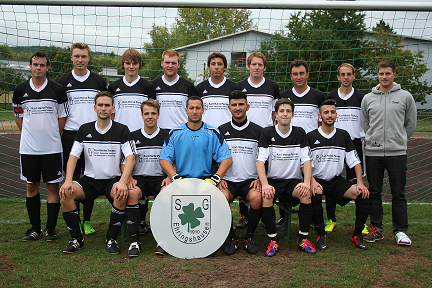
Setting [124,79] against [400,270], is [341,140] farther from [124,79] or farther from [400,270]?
[124,79]

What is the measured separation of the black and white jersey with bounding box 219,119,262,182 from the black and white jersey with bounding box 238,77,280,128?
17.6 inches

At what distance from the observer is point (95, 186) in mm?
3891

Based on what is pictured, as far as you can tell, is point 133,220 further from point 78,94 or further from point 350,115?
point 350,115

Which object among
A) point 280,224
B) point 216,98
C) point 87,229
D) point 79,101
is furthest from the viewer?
point 280,224

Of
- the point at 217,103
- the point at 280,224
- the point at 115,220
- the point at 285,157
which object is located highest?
the point at 217,103

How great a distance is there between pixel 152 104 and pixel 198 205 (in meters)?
1.27

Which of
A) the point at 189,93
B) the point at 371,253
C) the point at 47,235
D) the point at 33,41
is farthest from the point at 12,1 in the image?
the point at 371,253

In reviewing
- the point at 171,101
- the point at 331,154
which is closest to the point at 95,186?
the point at 171,101

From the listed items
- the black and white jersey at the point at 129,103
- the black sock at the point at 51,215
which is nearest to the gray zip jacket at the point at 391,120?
the black and white jersey at the point at 129,103

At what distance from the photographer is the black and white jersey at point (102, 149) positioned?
3.91m

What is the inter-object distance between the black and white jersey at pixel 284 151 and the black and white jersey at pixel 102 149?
153 centimetres

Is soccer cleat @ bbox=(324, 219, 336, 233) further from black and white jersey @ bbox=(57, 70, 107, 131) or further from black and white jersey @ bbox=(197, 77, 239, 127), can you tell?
black and white jersey @ bbox=(57, 70, 107, 131)

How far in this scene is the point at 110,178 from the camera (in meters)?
3.94

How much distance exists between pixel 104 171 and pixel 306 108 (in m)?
2.60
